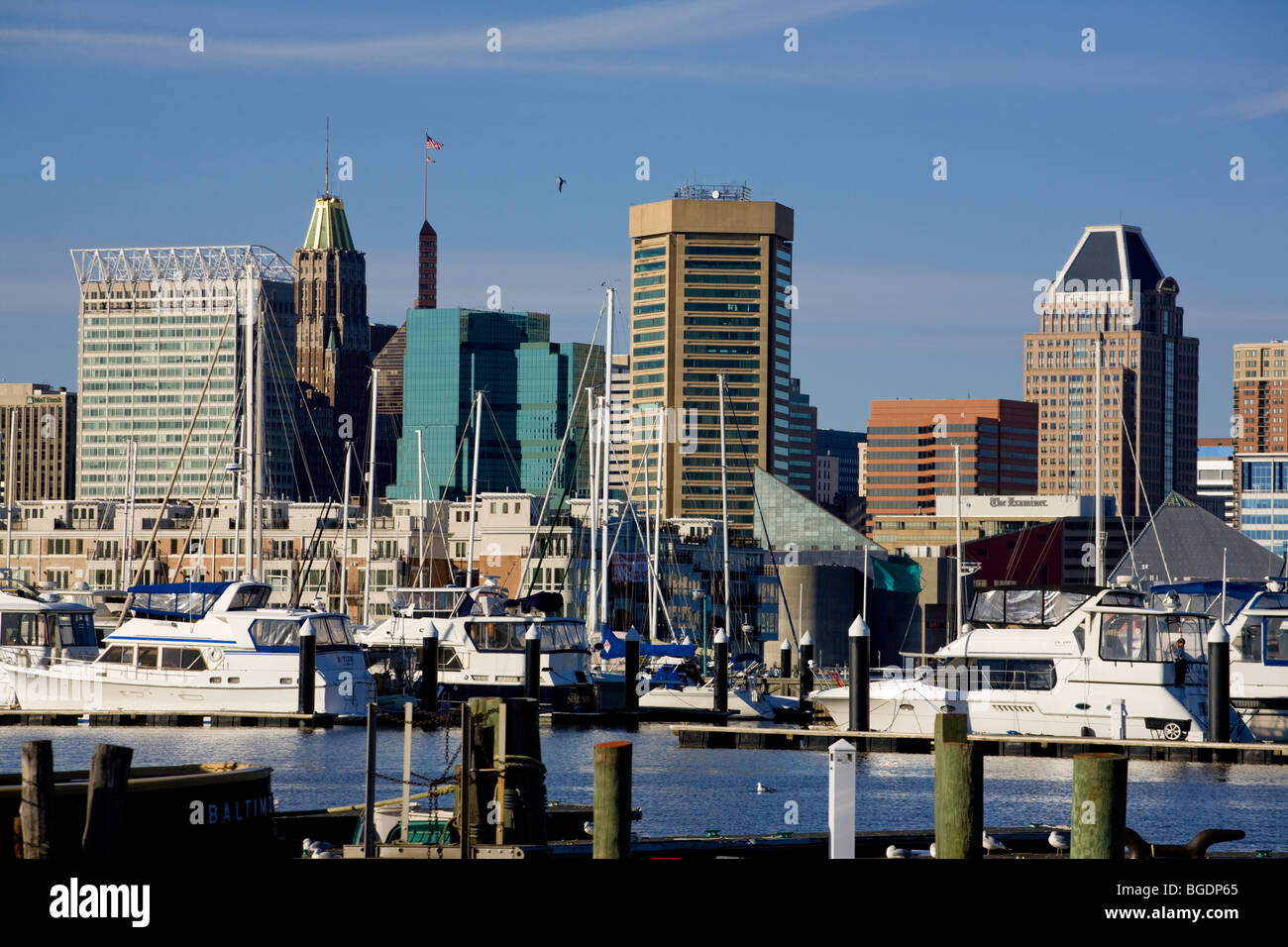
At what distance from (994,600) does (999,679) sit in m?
2.34

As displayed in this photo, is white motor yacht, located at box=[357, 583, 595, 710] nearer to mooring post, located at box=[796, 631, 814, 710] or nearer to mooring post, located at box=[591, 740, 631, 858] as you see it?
mooring post, located at box=[796, 631, 814, 710]

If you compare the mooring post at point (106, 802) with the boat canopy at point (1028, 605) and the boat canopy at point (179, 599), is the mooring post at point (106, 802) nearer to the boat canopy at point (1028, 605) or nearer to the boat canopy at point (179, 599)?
the boat canopy at point (1028, 605)

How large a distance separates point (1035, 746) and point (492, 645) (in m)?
24.9

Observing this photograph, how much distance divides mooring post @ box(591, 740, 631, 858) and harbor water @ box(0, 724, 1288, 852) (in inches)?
566

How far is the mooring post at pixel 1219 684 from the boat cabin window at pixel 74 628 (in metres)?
38.0

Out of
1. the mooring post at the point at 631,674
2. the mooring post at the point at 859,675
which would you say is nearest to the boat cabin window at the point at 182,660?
the mooring post at the point at 631,674

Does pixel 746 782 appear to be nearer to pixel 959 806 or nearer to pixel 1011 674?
pixel 1011 674

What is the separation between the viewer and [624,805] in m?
21.3

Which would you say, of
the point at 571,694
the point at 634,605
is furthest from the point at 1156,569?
the point at 571,694

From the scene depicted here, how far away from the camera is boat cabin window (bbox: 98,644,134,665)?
62625mm

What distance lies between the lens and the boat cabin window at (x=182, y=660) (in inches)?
2453

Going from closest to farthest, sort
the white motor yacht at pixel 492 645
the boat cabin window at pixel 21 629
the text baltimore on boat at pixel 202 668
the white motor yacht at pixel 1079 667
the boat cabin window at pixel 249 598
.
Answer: the white motor yacht at pixel 1079 667, the text baltimore on boat at pixel 202 668, the boat cabin window at pixel 249 598, the boat cabin window at pixel 21 629, the white motor yacht at pixel 492 645

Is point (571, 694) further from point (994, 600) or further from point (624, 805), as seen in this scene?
Result: point (624, 805)
